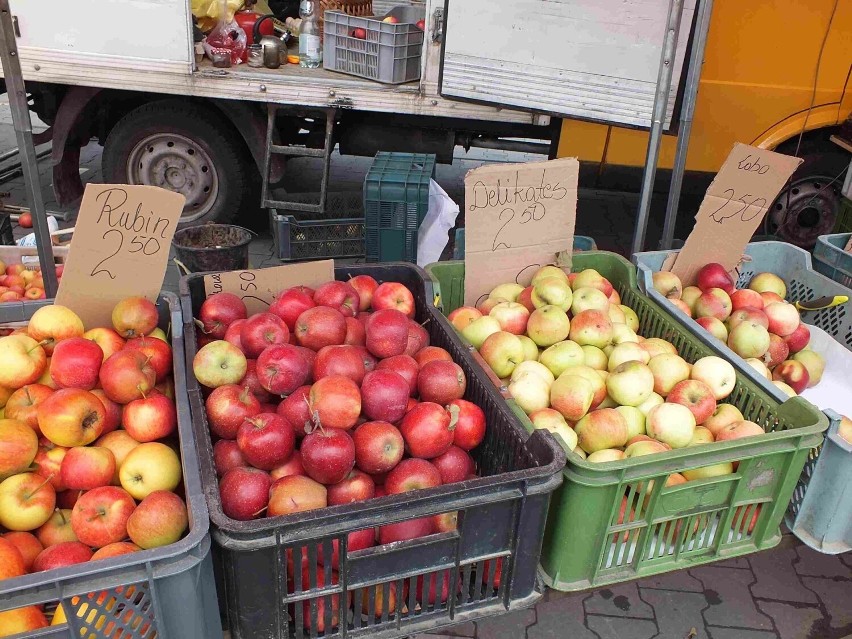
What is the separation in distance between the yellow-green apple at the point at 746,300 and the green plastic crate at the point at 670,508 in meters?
0.85

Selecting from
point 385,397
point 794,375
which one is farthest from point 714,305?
point 385,397

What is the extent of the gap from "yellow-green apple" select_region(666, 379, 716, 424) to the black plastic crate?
0.69 meters

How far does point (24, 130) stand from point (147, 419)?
128cm

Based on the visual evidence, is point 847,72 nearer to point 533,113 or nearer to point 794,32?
point 794,32

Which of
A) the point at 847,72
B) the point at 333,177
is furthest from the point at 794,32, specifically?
the point at 333,177

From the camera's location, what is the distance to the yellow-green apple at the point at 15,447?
1.56 metres

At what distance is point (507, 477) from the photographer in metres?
1.40

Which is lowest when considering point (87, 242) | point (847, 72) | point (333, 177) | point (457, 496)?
point (333, 177)

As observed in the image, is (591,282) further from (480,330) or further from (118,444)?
(118,444)

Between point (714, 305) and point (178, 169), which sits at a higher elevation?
point (714, 305)

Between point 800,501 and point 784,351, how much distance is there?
850 millimetres

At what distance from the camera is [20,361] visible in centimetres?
180

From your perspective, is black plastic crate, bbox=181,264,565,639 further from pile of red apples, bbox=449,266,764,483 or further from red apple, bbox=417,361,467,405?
pile of red apples, bbox=449,266,764,483

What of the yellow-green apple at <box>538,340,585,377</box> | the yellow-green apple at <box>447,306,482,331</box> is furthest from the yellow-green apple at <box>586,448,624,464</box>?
the yellow-green apple at <box>447,306,482,331</box>
